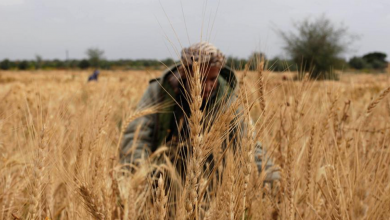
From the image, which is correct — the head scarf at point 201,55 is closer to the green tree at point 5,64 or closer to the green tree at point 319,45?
the green tree at point 319,45

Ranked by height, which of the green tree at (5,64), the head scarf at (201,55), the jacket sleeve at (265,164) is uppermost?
the green tree at (5,64)

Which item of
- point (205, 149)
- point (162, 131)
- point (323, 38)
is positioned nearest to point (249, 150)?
point (205, 149)

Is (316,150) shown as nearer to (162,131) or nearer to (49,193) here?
(49,193)

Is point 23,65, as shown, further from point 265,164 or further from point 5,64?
point 265,164

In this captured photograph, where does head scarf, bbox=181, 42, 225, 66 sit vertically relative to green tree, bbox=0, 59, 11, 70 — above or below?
below

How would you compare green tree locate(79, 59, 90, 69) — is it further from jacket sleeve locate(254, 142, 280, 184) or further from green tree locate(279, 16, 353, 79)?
jacket sleeve locate(254, 142, 280, 184)

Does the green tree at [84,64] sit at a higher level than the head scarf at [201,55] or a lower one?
higher

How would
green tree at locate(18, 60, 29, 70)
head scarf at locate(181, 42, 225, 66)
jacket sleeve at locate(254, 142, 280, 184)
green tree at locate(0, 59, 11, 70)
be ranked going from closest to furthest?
head scarf at locate(181, 42, 225, 66) → jacket sleeve at locate(254, 142, 280, 184) → green tree at locate(0, 59, 11, 70) → green tree at locate(18, 60, 29, 70)

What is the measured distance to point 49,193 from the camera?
100 centimetres

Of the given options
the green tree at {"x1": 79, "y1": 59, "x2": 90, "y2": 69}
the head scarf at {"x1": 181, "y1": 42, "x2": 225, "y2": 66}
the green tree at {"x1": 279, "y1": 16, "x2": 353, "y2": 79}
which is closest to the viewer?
the head scarf at {"x1": 181, "y1": 42, "x2": 225, "y2": 66}

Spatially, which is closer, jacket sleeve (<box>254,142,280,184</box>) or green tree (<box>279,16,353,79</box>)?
jacket sleeve (<box>254,142,280,184</box>)

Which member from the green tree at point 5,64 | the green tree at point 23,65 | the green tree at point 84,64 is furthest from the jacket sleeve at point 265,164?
the green tree at point 84,64

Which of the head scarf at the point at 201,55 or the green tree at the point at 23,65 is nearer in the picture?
the head scarf at the point at 201,55

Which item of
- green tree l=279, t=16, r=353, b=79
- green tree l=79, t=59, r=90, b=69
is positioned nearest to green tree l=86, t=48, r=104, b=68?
green tree l=79, t=59, r=90, b=69
